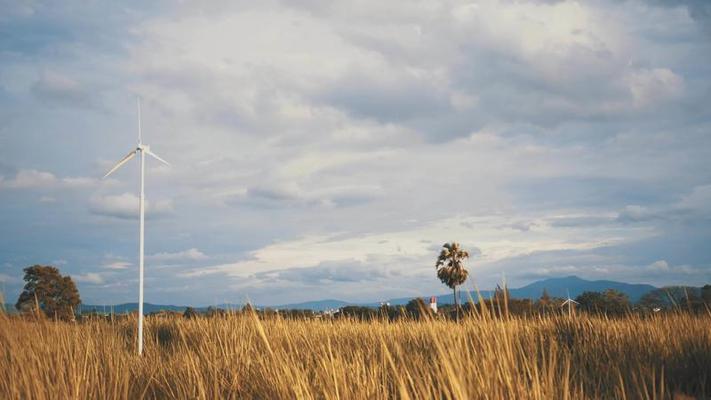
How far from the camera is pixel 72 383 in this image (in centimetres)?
720

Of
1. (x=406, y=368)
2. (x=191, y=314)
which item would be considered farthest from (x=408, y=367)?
(x=191, y=314)

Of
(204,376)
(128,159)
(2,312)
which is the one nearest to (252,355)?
(204,376)

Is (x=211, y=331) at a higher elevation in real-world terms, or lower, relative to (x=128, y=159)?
lower

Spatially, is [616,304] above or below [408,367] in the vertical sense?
above

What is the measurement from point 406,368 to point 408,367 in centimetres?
233

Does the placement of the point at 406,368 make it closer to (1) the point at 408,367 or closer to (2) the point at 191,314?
(1) the point at 408,367

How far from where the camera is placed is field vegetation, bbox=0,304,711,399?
450 cm

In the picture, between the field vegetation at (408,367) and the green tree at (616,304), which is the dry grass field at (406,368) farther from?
the green tree at (616,304)

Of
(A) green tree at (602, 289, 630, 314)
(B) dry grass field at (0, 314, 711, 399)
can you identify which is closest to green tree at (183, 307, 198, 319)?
(B) dry grass field at (0, 314, 711, 399)

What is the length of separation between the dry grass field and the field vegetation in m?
0.02

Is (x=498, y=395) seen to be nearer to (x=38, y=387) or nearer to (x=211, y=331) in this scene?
(x=38, y=387)

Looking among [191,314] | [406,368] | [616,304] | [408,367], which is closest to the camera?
[406,368]

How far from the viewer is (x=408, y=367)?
710 cm

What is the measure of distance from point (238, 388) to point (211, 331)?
236 inches
